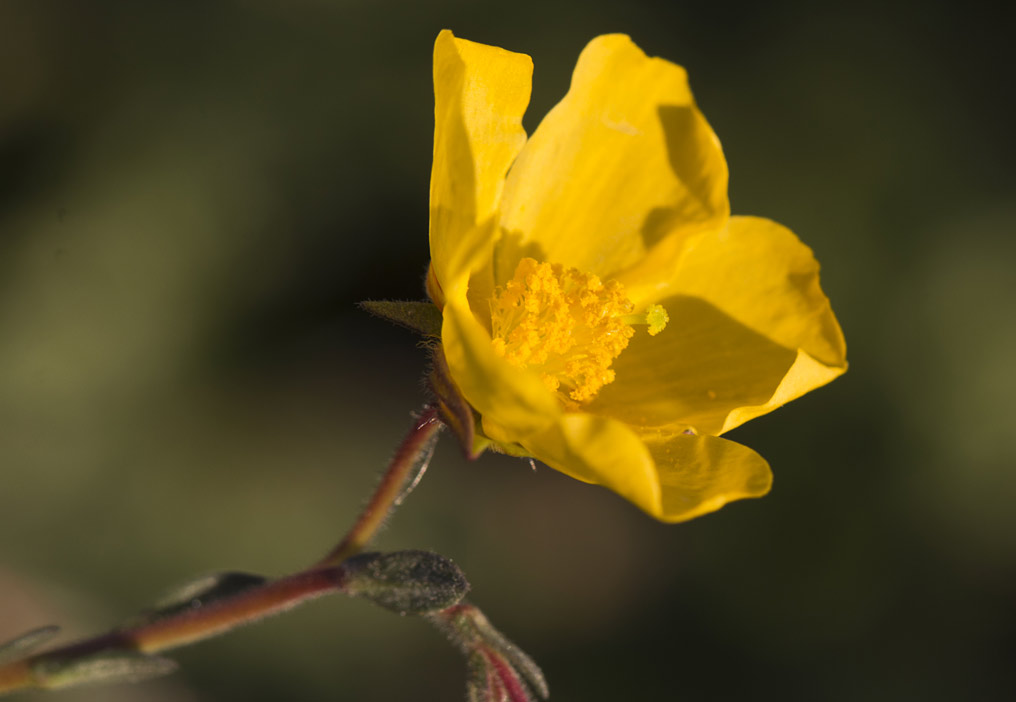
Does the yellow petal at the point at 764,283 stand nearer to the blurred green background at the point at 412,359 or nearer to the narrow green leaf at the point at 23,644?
the narrow green leaf at the point at 23,644

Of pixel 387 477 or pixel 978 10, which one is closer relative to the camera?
pixel 387 477

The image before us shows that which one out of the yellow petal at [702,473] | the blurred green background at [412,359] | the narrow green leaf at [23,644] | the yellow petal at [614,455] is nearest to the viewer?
the yellow petal at [614,455]

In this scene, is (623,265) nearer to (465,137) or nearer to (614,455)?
(465,137)

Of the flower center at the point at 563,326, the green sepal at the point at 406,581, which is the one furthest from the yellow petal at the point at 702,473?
the green sepal at the point at 406,581

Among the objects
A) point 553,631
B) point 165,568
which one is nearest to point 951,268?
point 553,631

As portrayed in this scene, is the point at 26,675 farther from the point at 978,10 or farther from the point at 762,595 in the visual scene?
the point at 978,10

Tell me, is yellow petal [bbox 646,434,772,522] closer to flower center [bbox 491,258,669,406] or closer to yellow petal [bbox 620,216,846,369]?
flower center [bbox 491,258,669,406]

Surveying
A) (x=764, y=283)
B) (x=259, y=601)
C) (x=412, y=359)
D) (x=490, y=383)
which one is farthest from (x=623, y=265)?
(x=412, y=359)

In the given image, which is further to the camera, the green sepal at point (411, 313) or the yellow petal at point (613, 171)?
the yellow petal at point (613, 171)
